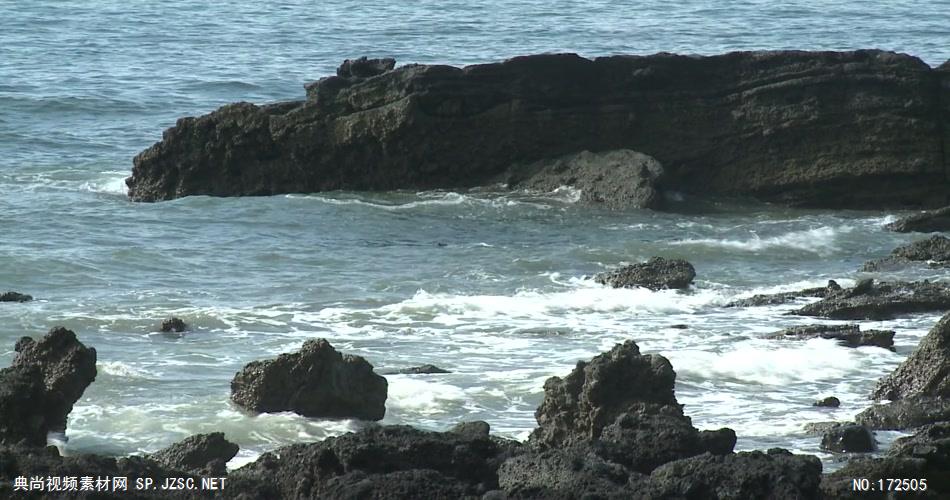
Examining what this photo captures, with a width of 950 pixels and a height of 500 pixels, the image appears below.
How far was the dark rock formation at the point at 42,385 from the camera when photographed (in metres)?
9.70

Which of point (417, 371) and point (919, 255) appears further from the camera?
point (919, 255)

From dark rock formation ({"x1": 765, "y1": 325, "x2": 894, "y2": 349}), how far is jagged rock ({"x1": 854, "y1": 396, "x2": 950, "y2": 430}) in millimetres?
2608

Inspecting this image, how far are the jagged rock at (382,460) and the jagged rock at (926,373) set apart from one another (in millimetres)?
4597

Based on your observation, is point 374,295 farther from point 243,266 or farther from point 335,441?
point 335,441

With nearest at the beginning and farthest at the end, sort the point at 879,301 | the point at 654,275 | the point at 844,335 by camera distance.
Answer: the point at 844,335, the point at 879,301, the point at 654,275

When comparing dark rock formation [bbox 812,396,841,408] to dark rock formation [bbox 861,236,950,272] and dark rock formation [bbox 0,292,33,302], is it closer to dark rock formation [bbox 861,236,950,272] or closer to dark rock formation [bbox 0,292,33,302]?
dark rock formation [bbox 861,236,950,272]

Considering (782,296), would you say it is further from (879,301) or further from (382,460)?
(382,460)

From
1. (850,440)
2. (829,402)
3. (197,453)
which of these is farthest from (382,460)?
(829,402)

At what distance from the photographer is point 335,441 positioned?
26.7ft

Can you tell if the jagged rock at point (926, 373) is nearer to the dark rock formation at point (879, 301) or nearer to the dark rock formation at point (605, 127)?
the dark rock formation at point (879, 301)

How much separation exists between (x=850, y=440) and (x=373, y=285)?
8081mm

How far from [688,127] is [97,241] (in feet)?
27.4

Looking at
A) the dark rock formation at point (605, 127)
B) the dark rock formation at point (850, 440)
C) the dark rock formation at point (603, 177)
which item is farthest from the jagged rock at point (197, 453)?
the dark rock formation at point (605, 127)

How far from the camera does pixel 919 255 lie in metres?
18.2
